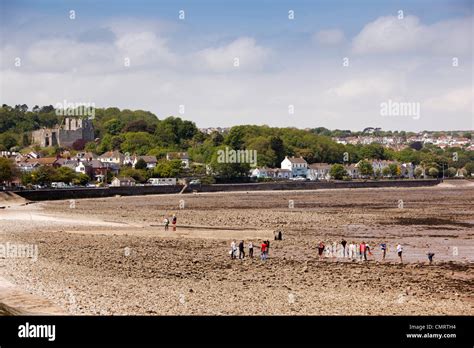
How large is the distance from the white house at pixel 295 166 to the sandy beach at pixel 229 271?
103m

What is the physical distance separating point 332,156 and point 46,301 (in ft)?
504

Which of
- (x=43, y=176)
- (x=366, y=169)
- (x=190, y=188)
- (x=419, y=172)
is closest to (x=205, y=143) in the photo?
(x=366, y=169)

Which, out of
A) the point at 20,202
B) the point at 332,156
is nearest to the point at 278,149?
the point at 332,156

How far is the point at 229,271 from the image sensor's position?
81.0 ft

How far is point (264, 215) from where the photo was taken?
53.8m

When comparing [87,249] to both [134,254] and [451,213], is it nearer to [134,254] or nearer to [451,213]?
[134,254]

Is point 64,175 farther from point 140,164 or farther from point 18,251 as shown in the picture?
point 18,251

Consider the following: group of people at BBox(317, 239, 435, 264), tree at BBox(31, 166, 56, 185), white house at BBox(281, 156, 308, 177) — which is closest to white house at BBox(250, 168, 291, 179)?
white house at BBox(281, 156, 308, 177)

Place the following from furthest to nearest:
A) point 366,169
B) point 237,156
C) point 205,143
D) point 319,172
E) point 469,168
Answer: point 469,168 → point 205,143 → point 319,172 → point 366,169 → point 237,156

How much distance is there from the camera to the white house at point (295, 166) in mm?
147750

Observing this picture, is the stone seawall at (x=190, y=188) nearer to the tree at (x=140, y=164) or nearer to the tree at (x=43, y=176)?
the tree at (x=43, y=176)

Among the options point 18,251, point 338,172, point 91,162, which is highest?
point 91,162
